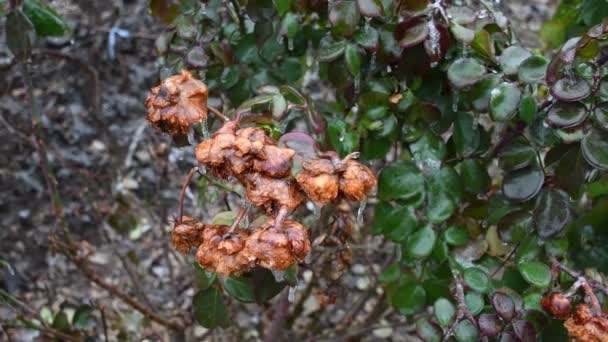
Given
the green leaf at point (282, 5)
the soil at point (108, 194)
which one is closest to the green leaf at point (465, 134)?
the green leaf at point (282, 5)

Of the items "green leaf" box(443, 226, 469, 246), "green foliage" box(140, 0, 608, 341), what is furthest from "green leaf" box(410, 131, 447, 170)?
"green leaf" box(443, 226, 469, 246)

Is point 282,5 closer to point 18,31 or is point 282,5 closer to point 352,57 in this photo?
point 352,57

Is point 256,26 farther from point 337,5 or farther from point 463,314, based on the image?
point 463,314

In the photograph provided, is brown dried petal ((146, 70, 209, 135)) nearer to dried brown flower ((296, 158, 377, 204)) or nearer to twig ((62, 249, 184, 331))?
dried brown flower ((296, 158, 377, 204))

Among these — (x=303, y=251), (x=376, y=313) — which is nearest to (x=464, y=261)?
(x=303, y=251)

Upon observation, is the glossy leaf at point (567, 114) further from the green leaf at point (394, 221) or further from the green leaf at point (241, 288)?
the green leaf at point (241, 288)

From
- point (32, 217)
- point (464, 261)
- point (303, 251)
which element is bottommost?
point (32, 217)

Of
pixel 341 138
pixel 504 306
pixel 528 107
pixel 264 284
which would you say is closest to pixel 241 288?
pixel 264 284
